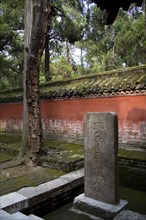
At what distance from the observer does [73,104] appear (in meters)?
9.23

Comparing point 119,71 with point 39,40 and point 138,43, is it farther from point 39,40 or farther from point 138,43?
point 138,43

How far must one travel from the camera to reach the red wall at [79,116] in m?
7.38

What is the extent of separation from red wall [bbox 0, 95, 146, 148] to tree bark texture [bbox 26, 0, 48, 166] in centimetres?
250

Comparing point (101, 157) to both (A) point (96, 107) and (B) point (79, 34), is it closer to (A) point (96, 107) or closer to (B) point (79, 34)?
(A) point (96, 107)

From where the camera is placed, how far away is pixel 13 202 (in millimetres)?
4410

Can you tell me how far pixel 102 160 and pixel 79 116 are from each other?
4472 mm

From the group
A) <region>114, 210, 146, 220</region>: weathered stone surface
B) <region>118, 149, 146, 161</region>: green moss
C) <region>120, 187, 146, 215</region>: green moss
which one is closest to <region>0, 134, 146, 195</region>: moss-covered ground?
<region>118, 149, 146, 161</region>: green moss

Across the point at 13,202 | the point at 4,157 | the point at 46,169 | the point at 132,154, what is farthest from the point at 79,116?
the point at 13,202

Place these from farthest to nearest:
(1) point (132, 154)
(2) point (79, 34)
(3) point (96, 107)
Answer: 1. (2) point (79, 34)
2. (3) point (96, 107)
3. (1) point (132, 154)

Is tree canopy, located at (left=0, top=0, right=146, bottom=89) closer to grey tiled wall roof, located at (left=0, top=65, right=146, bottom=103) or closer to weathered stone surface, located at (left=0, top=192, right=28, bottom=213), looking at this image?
grey tiled wall roof, located at (left=0, top=65, right=146, bottom=103)

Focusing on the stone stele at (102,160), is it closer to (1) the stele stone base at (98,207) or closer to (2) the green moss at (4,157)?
(1) the stele stone base at (98,207)

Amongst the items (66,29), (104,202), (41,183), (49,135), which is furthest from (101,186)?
(66,29)

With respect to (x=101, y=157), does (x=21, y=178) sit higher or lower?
lower

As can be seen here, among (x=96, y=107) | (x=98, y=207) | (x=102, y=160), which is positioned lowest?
(x=98, y=207)
